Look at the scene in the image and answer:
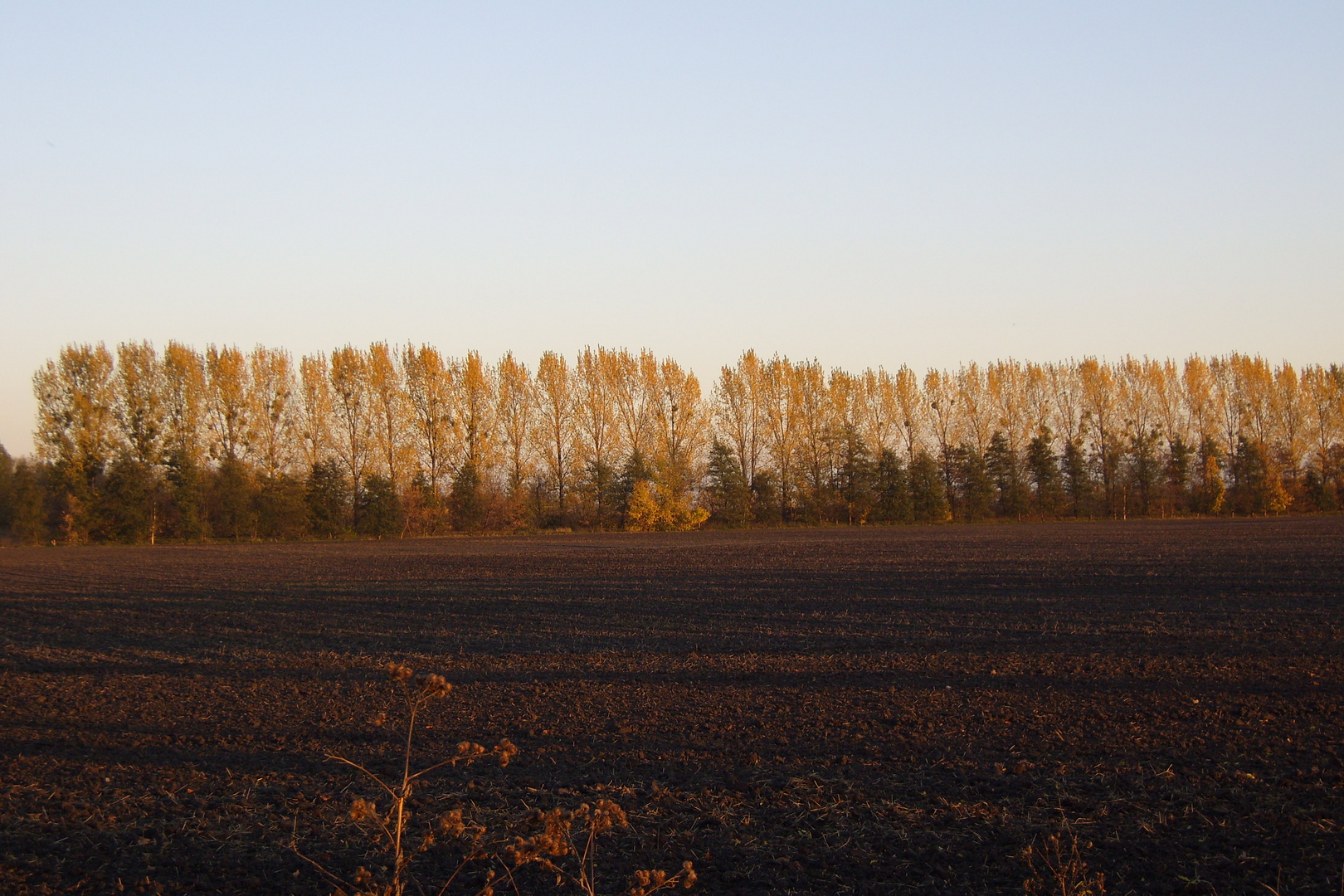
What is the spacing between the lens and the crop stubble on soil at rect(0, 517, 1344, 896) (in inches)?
184

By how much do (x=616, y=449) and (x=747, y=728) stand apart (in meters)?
49.4

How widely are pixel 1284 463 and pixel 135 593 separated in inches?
2588

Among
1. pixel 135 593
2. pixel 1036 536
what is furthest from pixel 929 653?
pixel 1036 536

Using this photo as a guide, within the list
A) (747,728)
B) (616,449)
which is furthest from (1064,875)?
(616,449)

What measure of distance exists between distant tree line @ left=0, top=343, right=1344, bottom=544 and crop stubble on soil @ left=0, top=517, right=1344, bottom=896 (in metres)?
32.1

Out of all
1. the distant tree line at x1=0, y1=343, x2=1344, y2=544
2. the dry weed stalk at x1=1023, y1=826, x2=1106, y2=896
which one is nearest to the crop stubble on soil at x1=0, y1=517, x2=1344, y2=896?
the dry weed stalk at x1=1023, y1=826, x2=1106, y2=896

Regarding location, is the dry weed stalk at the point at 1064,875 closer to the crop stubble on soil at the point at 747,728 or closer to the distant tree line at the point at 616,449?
the crop stubble on soil at the point at 747,728

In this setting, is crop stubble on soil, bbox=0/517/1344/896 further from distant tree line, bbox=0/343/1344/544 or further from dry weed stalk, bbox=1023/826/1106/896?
distant tree line, bbox=0/343/1344/544

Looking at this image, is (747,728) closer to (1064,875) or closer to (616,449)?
(1064,875)

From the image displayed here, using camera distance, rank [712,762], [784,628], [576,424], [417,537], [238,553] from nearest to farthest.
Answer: [712,762] → [784,628] → [238,553] → [417,537] → [576,424]

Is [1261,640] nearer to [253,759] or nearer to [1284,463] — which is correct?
[253,759]

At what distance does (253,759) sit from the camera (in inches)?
258

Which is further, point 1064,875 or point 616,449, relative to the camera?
point 616,449

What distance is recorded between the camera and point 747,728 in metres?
7.23
